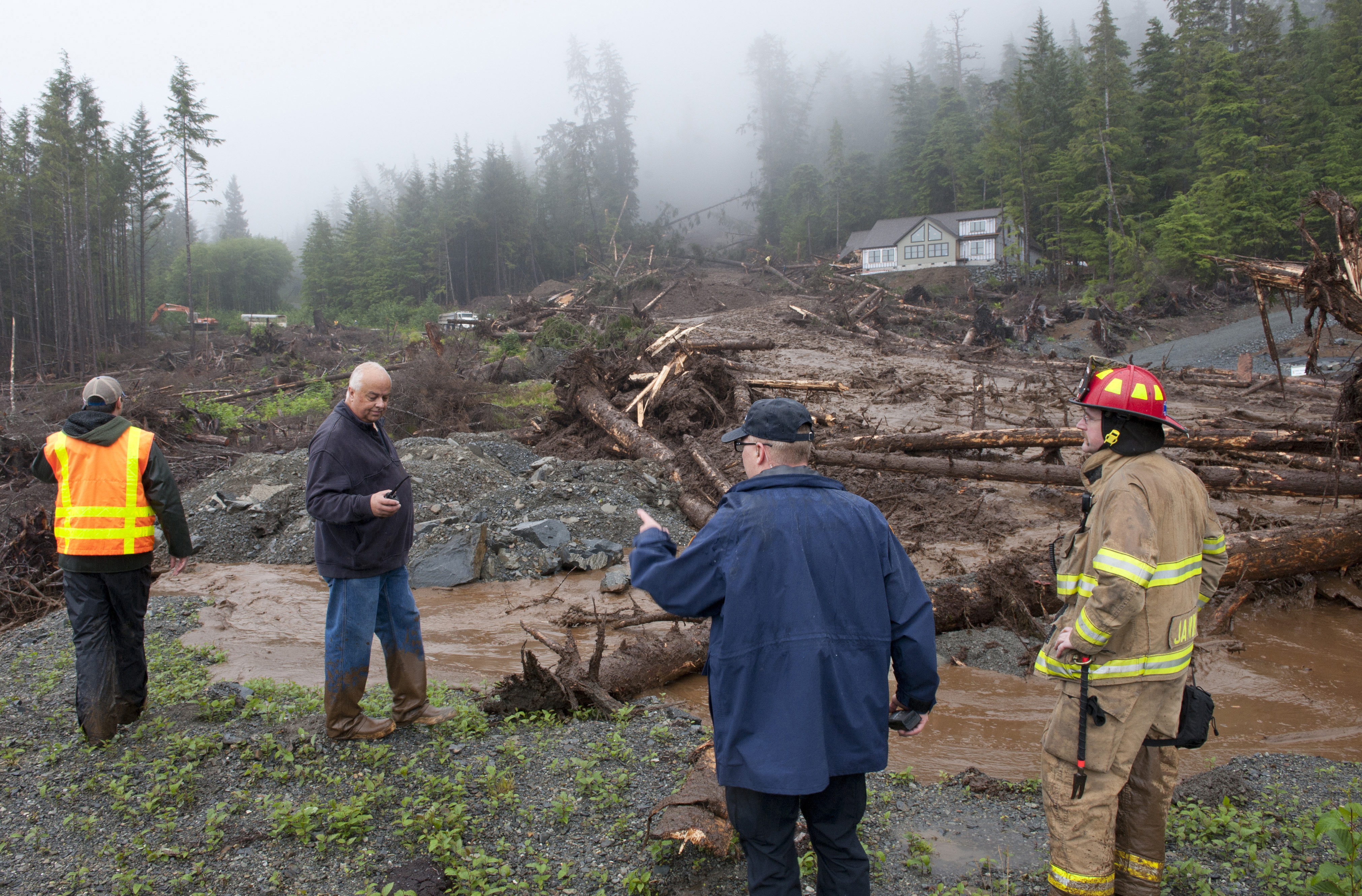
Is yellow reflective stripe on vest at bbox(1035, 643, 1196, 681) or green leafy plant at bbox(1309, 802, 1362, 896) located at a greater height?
yellow reflective stripe on vest at bbox(1035, 643, 1196, 681)

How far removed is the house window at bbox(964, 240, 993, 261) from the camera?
156 feet

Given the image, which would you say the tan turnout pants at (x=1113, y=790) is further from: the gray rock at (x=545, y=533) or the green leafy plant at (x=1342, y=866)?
the gray rock at (x=545, y=533)

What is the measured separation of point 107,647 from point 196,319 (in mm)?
51889

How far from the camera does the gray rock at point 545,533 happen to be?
8781 mm

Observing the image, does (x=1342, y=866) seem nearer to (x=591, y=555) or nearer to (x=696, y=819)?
(x=696, y=819)

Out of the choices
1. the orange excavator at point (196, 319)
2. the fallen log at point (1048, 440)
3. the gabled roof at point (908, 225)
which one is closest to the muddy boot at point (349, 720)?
the fallen log at point (1048, 440)

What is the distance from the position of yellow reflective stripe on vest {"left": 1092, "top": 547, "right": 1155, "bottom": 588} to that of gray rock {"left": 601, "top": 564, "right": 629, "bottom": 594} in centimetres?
555

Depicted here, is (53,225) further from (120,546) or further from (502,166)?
(120,546)

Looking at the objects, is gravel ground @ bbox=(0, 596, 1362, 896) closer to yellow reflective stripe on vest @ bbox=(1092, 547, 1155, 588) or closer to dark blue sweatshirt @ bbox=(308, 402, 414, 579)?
dark blue sweatshirt @ bbox=(308, 402, 414, 579)

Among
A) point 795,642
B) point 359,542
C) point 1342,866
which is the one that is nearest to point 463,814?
point 359,542

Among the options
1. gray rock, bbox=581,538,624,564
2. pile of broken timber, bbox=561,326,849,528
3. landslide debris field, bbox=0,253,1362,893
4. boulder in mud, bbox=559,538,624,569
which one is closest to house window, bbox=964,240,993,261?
landslide debris field, bbox=0,253,1362,893

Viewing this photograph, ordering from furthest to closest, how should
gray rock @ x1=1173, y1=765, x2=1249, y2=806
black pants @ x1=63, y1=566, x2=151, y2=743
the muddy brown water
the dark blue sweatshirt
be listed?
the muddy brown water, black pants @ x1=63, y1=566, x2=151, y2=743, the dark blue sweatshirt, gray rock @ x1=1173, y1=765, x2=1249, y2=806

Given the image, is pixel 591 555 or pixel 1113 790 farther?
pixel 591 555

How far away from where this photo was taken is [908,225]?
5062cm
